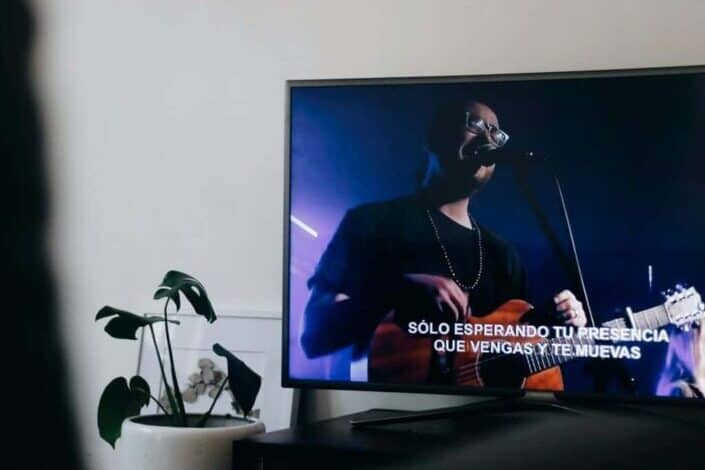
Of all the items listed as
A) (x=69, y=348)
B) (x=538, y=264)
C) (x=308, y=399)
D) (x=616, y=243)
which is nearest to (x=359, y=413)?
(x=308, y=399)

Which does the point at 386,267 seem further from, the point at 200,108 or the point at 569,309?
the point at 200,108

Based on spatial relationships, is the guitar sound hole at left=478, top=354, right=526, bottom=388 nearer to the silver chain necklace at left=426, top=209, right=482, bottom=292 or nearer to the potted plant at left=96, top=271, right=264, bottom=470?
the silver chain necklace at left=426, top=209, right=482, bottom=292

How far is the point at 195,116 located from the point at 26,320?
55 cm

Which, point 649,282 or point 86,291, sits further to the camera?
point 86,291

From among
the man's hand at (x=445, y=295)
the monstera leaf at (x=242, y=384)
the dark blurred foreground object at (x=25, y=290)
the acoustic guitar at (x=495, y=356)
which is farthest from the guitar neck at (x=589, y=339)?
the dark blurred foreground object at (x=25, y=290)

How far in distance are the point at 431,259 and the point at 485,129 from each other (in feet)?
0.72

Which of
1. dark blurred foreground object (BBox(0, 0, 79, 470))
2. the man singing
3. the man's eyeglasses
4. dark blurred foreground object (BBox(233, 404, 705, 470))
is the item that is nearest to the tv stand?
dark blurred foreground object (BBox(233, 404, 705, 470))

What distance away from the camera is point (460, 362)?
62.0 inches

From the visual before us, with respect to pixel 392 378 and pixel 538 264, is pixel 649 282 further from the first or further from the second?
pixel 392 378

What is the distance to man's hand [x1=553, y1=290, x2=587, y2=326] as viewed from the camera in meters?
1.52

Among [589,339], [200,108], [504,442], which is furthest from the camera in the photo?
[200,108]

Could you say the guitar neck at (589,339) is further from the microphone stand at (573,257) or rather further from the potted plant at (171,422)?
the potted plant at (171,422)

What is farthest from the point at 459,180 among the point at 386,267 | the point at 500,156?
the point at 386,267

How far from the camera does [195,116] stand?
78.8 inches
